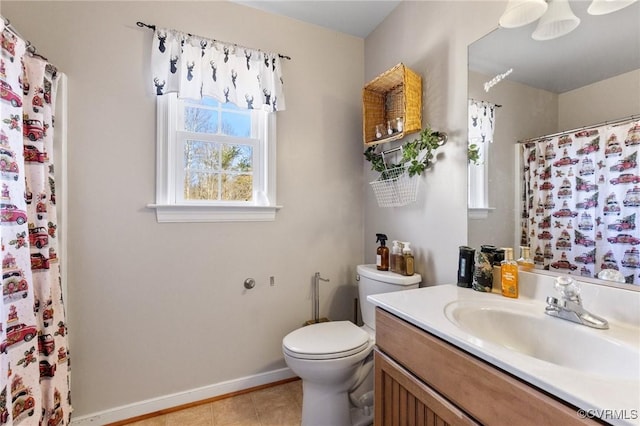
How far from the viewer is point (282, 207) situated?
1.87m

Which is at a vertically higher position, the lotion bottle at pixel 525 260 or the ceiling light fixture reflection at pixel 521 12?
the ceiling light fixture reflection at pixel 521 12

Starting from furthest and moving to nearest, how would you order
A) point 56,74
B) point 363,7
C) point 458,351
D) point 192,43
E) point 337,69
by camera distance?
point 337,69, point 363,7, point 192,43, point 56,74, point 458,351

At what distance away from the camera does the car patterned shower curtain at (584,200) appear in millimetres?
862

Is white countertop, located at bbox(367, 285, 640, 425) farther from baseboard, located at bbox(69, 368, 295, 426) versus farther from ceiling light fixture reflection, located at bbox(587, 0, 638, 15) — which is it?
baseboard, located at bbox(69, 368, 295, 426)

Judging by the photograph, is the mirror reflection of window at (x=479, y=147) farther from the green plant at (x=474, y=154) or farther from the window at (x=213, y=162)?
the window at (x=213, y=162)

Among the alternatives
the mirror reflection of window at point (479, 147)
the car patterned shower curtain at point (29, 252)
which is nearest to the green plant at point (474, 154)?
the mirror reflection of window at point (479, 147)

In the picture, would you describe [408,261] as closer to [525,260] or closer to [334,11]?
[525,260]

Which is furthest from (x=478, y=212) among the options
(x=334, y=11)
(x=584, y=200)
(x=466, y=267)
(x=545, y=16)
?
(x=334, y=11)

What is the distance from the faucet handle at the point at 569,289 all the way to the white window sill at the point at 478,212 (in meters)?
0.44

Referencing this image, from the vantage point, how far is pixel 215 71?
167 centimetres

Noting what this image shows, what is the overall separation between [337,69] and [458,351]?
6.35ft

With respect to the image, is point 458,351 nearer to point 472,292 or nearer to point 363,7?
point 472,292

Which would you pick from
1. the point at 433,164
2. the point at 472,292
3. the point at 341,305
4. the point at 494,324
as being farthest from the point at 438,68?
the point at 341,305

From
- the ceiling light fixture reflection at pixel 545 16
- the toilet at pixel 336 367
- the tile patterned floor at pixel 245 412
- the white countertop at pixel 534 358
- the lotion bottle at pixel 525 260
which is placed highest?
the ceiling light fixture reflection at pixel 545 16
